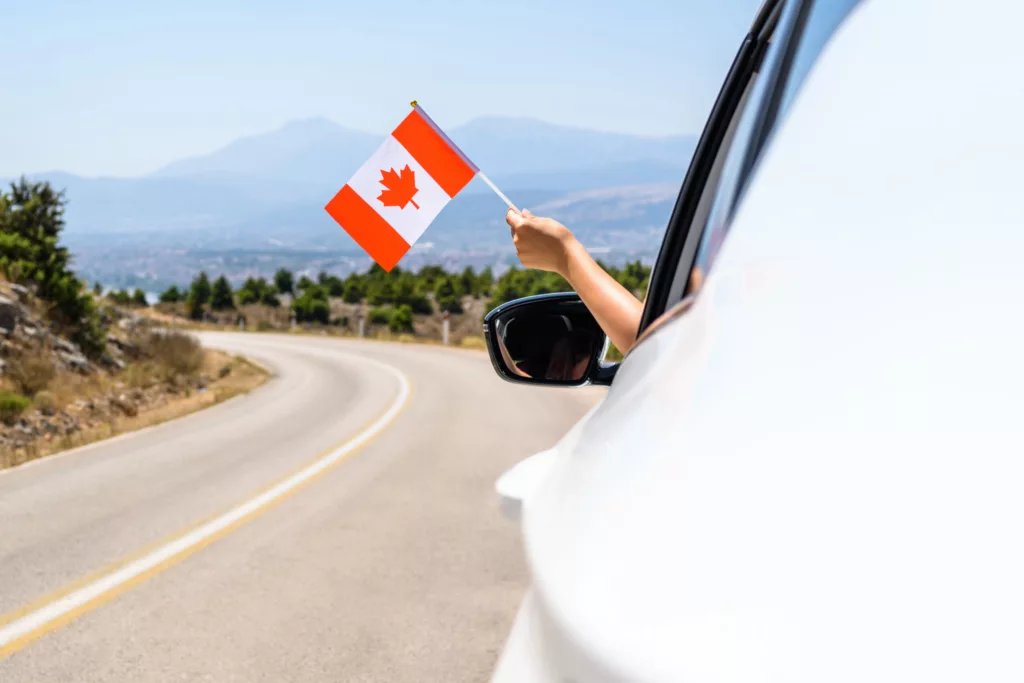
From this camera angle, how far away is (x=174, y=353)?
21703 millimetres

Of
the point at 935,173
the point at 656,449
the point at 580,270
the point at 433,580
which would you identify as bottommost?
the point at 433,580

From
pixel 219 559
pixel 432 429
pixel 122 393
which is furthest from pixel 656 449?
pixel 122 393

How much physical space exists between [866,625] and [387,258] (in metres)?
3.82

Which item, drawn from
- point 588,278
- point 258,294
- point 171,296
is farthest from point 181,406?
point 171,296

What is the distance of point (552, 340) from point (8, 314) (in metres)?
16.0

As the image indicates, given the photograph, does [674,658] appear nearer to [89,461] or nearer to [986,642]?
[986,642]

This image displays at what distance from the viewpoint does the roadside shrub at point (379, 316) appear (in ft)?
179

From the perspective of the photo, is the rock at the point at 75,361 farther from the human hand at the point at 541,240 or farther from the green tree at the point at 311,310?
the green tree at the point at 311,310

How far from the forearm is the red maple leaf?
2267 millimetres

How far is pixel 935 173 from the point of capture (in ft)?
3.34

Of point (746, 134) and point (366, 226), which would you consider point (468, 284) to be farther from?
point (746, 134)

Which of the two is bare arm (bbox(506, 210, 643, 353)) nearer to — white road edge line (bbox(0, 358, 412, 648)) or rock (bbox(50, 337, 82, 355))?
white road edge line (bbox(0, 358, 412, 648))

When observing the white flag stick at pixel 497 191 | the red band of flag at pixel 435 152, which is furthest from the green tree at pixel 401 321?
the white flag stick at pixel 497 191

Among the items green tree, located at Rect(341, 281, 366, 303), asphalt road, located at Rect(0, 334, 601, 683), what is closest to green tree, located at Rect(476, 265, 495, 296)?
green tree, located at Rect(341, 281, 366, 303)
